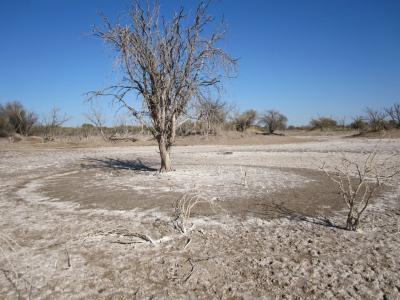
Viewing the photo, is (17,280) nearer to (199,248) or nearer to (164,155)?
(199,248)

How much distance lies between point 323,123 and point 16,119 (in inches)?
2310

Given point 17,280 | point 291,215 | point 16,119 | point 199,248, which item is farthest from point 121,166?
point 16,119

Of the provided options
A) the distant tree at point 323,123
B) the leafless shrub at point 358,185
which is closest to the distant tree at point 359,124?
the distant tree at point 323,123

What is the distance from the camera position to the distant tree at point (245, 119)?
54312mm

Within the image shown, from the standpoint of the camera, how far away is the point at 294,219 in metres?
5.66

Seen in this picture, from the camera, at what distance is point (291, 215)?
19.4ft

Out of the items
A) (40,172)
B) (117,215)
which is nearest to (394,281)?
(117,215)

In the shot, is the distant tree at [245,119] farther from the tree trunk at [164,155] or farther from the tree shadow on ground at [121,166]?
the tree trunk at [164,155]

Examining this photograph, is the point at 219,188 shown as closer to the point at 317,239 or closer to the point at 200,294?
the point at 317,239

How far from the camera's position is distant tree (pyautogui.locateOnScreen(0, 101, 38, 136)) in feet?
154

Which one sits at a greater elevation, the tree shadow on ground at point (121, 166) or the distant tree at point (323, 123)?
the distant tree at point (323, 123)

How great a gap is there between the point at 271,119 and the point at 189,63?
50.7 m

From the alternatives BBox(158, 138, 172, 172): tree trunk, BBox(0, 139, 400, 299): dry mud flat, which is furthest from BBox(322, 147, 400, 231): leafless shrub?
BBox(158, 138, 172, 172): tree trunk

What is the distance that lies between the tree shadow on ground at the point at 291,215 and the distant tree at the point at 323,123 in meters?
67.2
